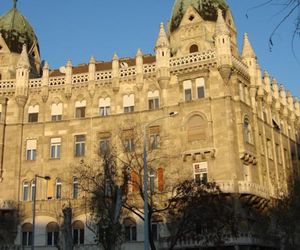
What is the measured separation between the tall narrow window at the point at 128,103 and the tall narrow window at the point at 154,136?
321 cm

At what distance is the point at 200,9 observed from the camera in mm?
56438

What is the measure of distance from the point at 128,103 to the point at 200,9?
1242cm

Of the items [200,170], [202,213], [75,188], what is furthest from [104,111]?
[202,213]

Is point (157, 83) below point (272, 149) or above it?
above

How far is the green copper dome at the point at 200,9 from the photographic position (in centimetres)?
5616

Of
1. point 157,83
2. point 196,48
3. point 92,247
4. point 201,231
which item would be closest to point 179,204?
point 201,231

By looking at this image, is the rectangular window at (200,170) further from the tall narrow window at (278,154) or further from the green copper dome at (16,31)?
the green copper dome at (16,31)

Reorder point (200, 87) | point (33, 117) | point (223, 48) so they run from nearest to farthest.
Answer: point (223, 48)
point (200, 87)
point (33, 117)

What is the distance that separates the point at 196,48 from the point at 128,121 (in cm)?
1021

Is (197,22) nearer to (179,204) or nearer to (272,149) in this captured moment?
(272,149)

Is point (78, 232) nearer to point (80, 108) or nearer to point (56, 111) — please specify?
point (80, 108)

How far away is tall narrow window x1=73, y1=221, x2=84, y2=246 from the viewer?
168ft

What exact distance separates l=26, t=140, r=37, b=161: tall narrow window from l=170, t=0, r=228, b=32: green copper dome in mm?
18690

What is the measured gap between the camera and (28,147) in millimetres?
55344
